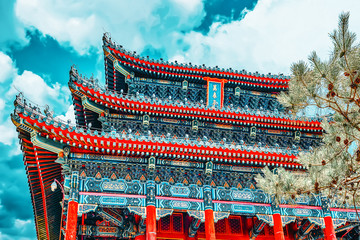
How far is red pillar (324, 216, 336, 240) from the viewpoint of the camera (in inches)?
640

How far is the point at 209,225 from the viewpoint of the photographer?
1524 cm

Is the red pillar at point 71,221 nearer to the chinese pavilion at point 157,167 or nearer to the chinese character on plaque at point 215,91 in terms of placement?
the chinese pavilion at point 157,167

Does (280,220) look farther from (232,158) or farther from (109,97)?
(109,97)

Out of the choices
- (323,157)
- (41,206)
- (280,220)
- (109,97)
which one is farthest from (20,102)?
(280,220)

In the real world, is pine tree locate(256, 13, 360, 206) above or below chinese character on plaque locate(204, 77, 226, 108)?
below

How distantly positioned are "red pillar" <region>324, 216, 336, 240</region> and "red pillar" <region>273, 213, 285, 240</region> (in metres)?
2.29

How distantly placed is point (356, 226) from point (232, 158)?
7.71 m

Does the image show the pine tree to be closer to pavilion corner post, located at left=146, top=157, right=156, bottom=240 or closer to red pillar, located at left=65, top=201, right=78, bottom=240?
pavilion corner post, located at left=146, top=157, right=156, bottom=240

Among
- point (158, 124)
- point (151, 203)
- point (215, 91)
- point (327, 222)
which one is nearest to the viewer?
point (151, 203)

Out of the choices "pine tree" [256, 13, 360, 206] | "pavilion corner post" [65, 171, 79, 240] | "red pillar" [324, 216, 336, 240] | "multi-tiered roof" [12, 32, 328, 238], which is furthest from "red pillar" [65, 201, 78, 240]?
"red pillar" [324, 216, 336, 240]

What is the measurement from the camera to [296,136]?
2038 centimetres

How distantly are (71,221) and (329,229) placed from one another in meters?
11.3

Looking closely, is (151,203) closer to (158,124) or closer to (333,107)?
(158,124)

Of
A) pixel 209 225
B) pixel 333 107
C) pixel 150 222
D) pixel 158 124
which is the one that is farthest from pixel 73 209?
pixel 333 107
